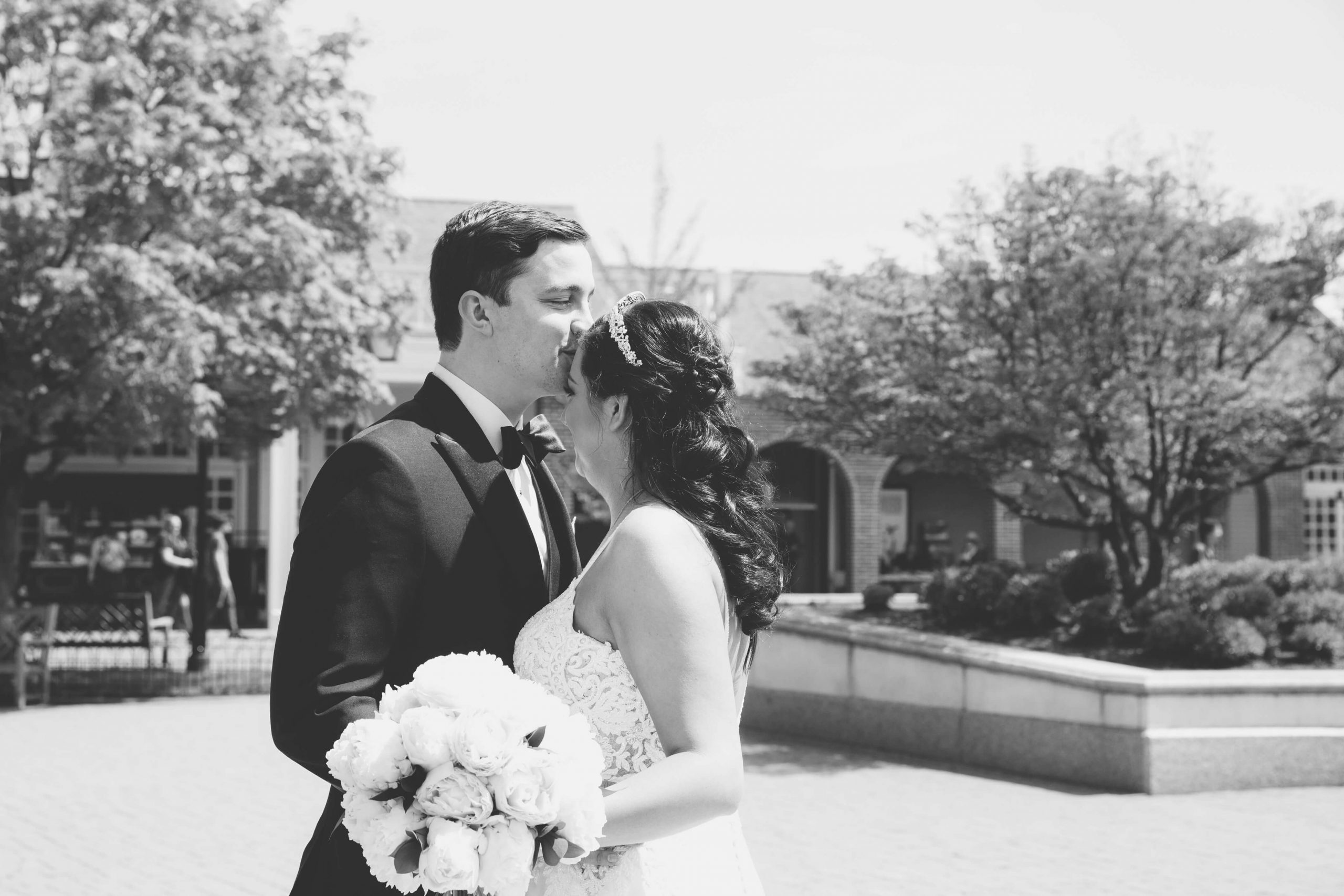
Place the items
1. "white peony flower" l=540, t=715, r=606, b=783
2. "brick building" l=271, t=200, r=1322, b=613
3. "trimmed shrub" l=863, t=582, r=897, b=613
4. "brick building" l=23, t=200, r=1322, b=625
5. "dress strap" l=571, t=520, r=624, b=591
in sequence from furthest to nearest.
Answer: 1. "brick building" l=271, t=200, r=1322, b=613
2. "brick building" l=23, t=200, r=1322, b=625
3. "trimmed shrub" l=863, t=582, r=897, b=613
4. "dress strap" l=571, t=520, r=624, b=591
5. "white peony flower" l=540, t=715, r=606, b=783

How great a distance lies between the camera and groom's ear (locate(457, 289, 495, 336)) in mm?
2582

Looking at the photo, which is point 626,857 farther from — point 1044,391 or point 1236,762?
point 1044,391

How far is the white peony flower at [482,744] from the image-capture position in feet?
6.11

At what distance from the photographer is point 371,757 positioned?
189 centimetres

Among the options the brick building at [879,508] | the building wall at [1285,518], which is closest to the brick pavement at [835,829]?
the brick building at [879,508]

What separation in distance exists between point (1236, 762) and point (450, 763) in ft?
27.7

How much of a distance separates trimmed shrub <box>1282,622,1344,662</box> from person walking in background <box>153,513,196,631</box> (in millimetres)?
14104

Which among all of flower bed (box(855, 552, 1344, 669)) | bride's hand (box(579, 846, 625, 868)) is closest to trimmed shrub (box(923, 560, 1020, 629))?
flower bed (box(855, 552, 1344, 669))

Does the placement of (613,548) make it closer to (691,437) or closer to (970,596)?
(691,437)

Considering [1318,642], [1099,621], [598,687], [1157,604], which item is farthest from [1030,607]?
[598,687]

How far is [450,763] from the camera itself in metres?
1.89

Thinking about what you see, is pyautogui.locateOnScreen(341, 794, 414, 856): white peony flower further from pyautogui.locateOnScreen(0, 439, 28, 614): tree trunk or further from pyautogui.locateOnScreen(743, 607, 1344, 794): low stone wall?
pyautogui.locateOnScreen(0, 439, 28, 614): tree trunk

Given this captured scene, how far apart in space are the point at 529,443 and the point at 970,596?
10.2 metres

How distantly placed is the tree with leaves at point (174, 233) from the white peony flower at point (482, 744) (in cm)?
→ 1026
